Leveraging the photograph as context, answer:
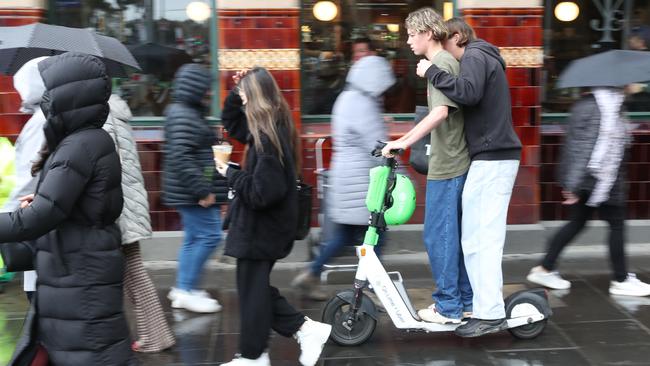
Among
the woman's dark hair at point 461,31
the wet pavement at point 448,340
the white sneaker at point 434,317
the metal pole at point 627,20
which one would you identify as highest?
the metal pole at point 627,20

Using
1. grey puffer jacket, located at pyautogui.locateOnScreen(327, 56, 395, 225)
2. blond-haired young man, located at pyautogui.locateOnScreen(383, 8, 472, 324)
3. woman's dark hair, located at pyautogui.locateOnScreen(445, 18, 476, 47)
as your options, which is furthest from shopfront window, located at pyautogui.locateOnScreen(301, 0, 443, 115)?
blond-haired young man, located at pyautogui.locateOnScreen(383, 8, 472, 324)

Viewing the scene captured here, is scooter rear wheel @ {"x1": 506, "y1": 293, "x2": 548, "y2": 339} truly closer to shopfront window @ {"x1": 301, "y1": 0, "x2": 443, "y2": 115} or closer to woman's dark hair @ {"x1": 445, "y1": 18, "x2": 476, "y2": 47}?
woman's dark hair @ {"x1": 445, "y1": 18, "x2": 476, "y2": 47}

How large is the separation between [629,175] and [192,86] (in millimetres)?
4501

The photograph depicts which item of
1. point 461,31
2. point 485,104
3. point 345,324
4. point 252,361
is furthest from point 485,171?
point 252,361

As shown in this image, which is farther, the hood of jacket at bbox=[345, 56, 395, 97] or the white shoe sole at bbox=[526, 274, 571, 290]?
the white shoe sole at bbox=[526, 274, 571, 290]

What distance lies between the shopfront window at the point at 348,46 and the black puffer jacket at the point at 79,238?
4191 millimetres

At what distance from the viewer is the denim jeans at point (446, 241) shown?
16.1 feet

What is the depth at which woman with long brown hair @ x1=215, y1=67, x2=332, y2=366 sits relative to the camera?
4.27 m

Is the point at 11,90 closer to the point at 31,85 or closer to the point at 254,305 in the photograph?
the point at 31,85

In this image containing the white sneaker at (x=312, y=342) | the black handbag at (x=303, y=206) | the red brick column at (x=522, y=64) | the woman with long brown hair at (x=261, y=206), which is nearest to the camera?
the woman with long brown hair at (x=261, y=206)

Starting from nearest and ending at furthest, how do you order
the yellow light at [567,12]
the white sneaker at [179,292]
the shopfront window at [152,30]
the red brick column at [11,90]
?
the white sneaker at [179,292] < the red brick column at [11,90] < the shopfront window at [152,30] < the yellow light at [567,12]

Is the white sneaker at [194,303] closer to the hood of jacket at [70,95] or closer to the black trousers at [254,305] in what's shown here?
the black trousers at [254,305]

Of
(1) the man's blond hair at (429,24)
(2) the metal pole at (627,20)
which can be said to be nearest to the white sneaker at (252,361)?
(1) the man's blond hair at (429,24)

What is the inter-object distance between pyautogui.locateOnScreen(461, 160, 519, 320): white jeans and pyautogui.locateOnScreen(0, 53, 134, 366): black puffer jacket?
230 centimetres
